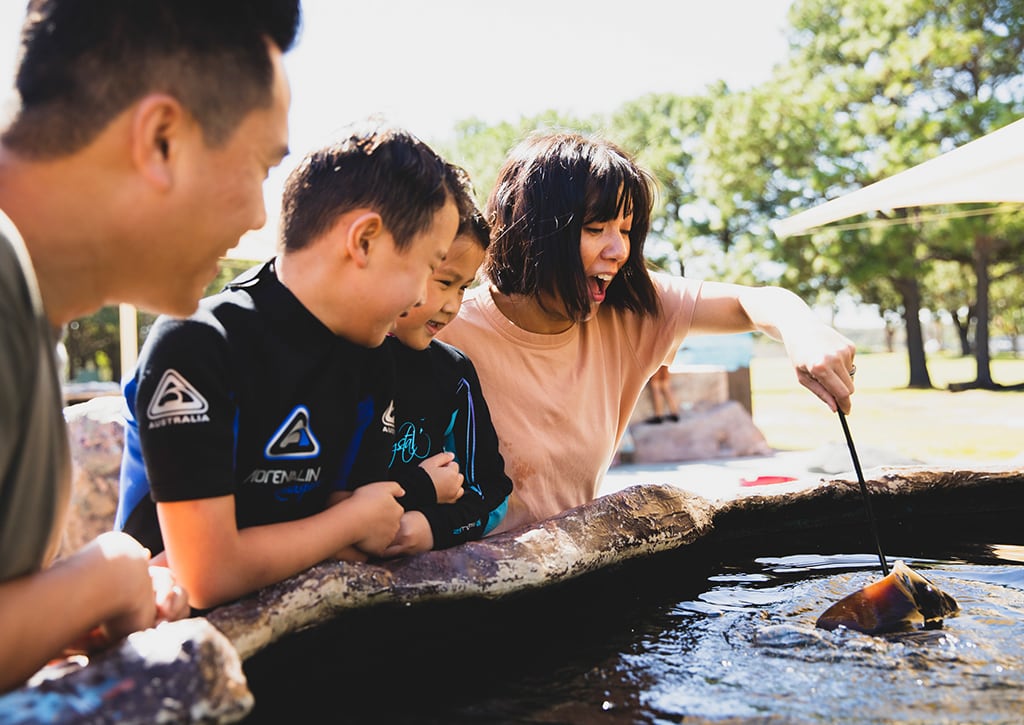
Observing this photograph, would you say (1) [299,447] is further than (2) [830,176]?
No

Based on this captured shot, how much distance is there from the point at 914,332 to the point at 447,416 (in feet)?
68.2

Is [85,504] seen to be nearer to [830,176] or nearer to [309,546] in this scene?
[309,546]

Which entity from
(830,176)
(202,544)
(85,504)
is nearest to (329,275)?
(202,544)

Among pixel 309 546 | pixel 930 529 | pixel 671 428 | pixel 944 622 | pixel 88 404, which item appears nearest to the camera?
pixel 309 546

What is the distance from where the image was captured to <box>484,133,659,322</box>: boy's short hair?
233 centimetres

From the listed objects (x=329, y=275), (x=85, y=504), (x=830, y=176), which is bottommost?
(x=85, y=504)

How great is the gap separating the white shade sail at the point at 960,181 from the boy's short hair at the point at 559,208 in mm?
5410

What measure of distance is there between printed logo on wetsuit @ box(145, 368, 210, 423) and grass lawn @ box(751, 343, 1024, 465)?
5.38 metres

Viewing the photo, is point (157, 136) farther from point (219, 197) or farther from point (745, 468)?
point (745, 468)

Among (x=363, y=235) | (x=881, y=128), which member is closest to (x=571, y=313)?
(x=363, y=235)

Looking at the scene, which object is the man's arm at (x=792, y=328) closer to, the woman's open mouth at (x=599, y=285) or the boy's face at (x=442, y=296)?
the woman's open mouth at (x=599, y=285)

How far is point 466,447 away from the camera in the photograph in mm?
2035

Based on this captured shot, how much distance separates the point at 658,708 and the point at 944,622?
706 mm

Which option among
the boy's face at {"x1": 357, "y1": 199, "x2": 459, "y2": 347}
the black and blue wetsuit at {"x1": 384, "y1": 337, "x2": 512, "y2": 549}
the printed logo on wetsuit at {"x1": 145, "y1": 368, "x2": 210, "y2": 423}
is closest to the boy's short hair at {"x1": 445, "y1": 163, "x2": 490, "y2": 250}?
the boy's face at {"x1": 357, "y1": 199, "x2": 459, "y2": 347}
